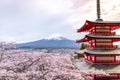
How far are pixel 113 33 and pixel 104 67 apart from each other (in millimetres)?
5078

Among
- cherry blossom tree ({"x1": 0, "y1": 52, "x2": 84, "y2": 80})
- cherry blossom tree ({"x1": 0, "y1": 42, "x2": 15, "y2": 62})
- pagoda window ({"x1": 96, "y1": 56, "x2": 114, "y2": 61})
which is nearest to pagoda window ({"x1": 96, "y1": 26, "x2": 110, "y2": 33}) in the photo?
pagoda window ({"x1": 96, "y1": 56, "x2": 114, "y2": 61})

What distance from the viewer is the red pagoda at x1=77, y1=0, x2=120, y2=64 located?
40.7m

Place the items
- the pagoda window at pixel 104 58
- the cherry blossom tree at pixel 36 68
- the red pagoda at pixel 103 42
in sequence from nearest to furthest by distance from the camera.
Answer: the cherry blossom tree at pixel 36 68 < the red pagoda at pixel 103 42 < the pagoda window at pixel 104 58

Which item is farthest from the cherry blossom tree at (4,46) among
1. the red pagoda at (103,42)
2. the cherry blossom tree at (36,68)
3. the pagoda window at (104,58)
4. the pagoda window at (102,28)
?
the pagoda window at (102,28)

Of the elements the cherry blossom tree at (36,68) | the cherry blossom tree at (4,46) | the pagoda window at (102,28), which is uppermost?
the pagoda window at (102,28)

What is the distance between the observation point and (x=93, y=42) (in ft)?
141

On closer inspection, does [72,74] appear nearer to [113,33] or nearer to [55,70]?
[55,70]

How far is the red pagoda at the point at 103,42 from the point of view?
4072 centimetres

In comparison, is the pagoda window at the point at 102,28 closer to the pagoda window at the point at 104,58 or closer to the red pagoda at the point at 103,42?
the red pagoda at the point at 103,42

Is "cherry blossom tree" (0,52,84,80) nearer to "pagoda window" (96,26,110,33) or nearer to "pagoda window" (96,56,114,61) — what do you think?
"pagoda window" (96,56,114,61)

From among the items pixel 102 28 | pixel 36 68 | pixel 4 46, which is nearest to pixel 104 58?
pixel 102 28

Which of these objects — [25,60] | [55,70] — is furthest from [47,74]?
[25,60]

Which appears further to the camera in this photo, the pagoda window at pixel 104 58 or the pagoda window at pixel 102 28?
the pagoda window at pixel 102 28

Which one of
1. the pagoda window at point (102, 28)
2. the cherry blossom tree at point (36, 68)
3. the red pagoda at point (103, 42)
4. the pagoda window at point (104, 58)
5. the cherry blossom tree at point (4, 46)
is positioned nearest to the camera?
the cherry blossom tree at point (36, 68)
